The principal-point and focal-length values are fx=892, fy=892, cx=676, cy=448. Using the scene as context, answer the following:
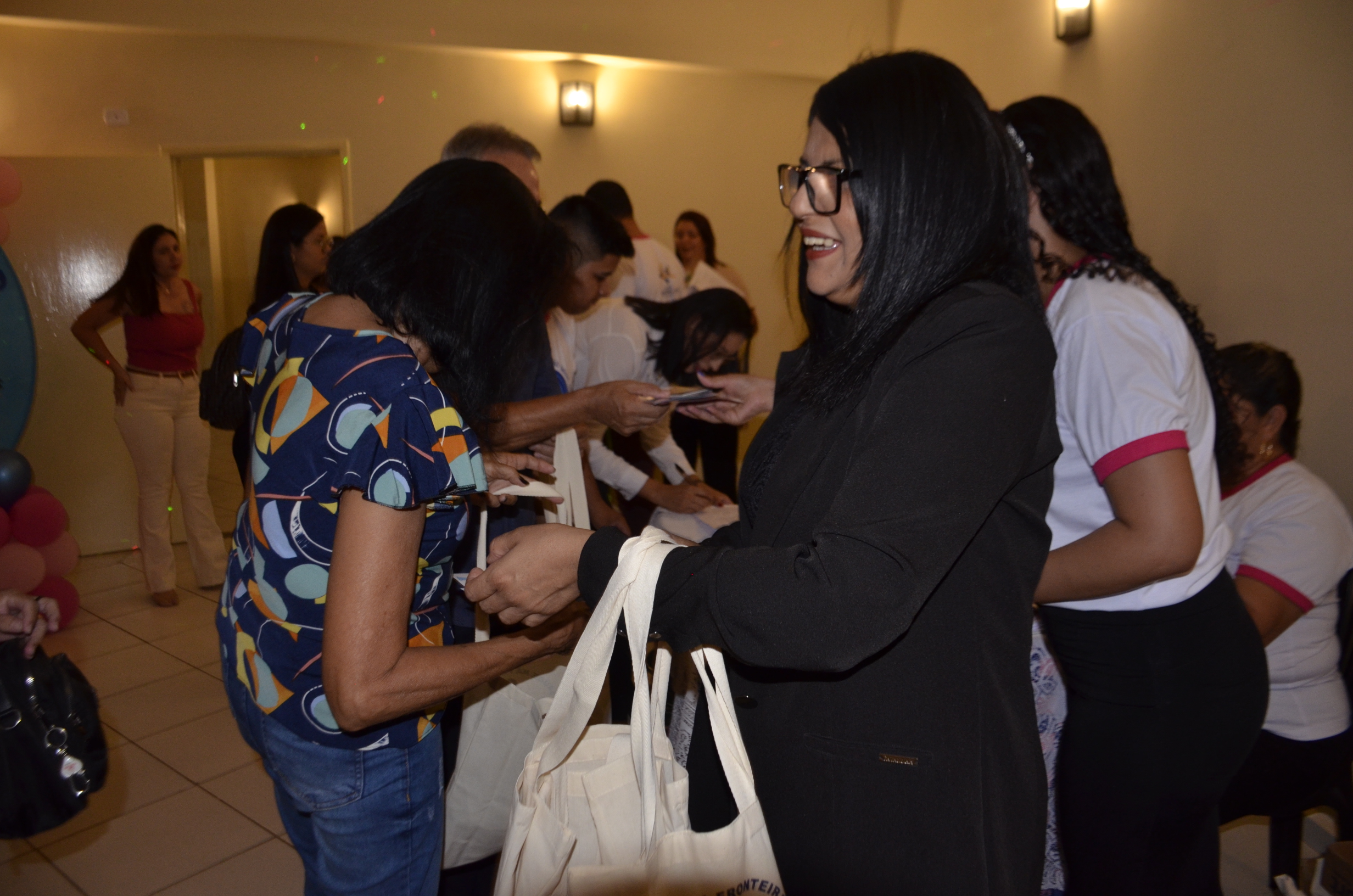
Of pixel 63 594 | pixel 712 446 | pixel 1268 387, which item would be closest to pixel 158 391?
pixel 63 594

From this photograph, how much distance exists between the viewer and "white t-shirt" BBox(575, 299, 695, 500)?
293 centimetres

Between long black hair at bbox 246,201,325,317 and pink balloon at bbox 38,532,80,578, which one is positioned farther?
pink balloon at bbox 38,532,80,578

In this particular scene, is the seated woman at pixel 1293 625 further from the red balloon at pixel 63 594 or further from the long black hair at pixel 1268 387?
the red balloon at pixel 63 594

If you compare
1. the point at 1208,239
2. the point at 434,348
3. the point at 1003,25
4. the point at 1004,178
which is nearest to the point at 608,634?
the point at 434,348

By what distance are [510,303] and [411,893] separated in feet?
2.74

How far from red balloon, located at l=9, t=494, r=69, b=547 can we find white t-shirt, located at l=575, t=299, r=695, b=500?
2574 millimetres

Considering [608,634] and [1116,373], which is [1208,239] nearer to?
[1116,373]

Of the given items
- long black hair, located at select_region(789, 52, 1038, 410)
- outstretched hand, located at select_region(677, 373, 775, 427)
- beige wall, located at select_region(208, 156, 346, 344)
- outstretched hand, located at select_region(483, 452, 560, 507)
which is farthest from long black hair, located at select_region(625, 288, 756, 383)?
beige wall, located at select_region(208, 156, 346, 344)

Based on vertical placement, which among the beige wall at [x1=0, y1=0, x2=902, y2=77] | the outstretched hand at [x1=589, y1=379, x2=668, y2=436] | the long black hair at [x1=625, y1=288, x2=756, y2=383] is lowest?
the outstretched hand at [x1=589, y1=379, x2=668, y2=436]

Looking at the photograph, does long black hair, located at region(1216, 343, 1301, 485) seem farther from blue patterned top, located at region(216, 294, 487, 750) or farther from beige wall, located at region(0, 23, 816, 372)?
beige wall, located at region(0, 23, 816, 372)

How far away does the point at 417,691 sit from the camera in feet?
3.61

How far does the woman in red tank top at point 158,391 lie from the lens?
4.38 metres

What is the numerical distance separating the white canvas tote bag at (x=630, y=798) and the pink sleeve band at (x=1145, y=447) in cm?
65

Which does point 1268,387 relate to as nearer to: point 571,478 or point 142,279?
point 571,478
